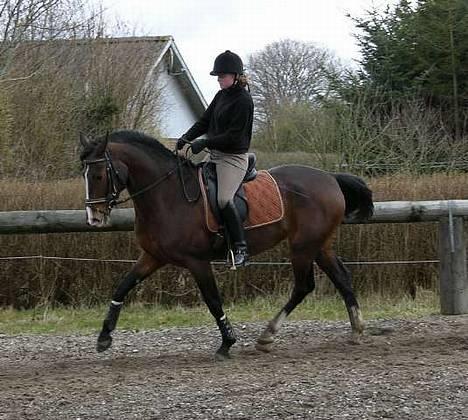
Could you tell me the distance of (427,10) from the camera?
21.6 metres

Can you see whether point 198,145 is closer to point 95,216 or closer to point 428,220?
point 95,216

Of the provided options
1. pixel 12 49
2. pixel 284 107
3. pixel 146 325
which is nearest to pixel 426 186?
pixel 146 325

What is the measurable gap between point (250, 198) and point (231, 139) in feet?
2.02

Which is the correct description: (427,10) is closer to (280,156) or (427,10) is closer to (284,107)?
(280,156)

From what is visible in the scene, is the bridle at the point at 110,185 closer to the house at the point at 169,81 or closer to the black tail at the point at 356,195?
the black tail at the point at 356,195

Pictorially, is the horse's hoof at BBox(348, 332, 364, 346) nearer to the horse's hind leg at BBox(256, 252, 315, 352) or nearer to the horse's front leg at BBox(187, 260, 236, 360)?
the horse's hind leg at BBox(256, 252, 315, 352)

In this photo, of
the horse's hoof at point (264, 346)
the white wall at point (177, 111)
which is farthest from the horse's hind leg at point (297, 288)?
the white wall at point (177, 111)

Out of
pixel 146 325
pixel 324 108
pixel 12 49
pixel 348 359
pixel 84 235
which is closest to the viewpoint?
pixel 348 359

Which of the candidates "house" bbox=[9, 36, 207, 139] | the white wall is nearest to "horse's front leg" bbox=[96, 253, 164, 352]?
"house" bbox=[9, 36, 207, 139]

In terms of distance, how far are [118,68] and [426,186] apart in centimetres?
1177

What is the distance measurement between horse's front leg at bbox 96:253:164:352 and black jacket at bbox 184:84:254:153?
121 cm

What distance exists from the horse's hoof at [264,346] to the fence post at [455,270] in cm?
263

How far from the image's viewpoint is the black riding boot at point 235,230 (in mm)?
7469

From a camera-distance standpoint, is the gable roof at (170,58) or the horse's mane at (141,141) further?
the gable roof at (170,58)
